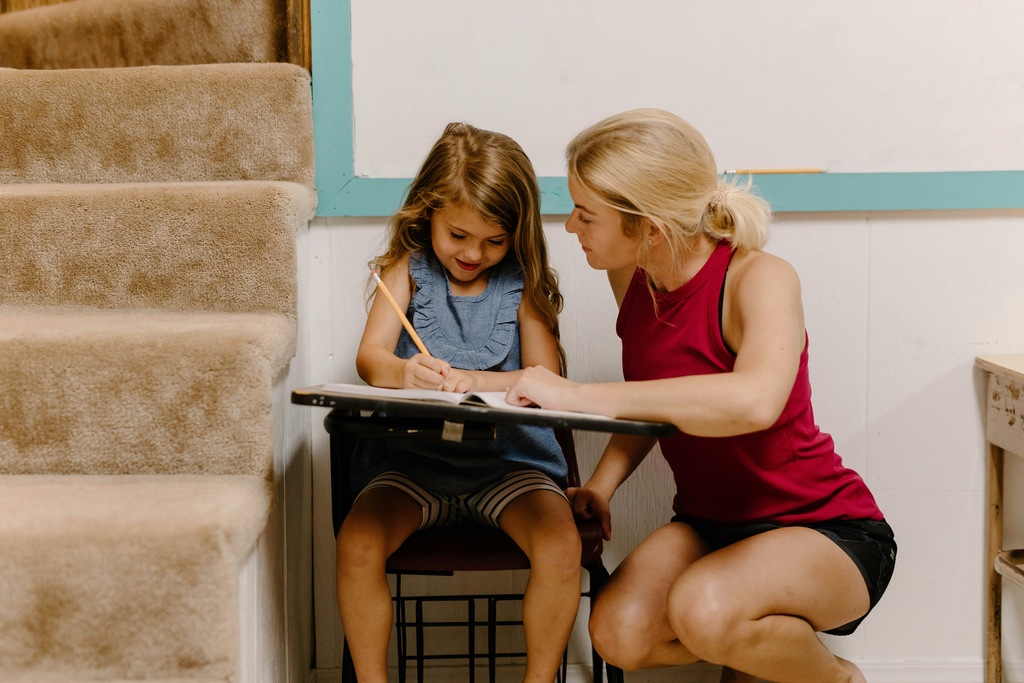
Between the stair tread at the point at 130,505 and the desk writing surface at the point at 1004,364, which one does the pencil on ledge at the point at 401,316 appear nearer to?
the stair tread at the point at 130,505

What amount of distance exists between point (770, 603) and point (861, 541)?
184 millimetres

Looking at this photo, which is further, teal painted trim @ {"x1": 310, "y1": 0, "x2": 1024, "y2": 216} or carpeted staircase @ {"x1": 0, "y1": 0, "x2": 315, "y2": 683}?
teal painted trim @ {"x1": 310, "y1": 0, "x2": 1024, "y2": 216}

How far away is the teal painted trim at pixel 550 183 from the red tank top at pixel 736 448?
37cm

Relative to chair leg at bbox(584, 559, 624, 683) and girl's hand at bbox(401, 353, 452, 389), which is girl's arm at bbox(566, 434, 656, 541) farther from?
girl's hand at bbox(401, 353, 452, 389)

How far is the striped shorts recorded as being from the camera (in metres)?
1.32

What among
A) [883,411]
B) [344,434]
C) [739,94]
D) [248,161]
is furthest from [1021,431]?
[248,161]

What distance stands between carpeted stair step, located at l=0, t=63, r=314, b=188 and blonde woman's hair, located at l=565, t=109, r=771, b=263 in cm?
58

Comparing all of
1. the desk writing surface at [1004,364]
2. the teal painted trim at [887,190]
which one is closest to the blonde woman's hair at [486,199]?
the teal painted trim at [887,190]

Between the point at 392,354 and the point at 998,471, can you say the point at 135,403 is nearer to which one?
the point at 392,354

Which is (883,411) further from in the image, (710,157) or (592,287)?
(710,157)

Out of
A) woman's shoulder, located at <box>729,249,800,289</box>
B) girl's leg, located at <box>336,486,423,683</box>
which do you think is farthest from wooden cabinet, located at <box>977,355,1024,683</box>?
girl's leg, located at <box>336,486,423,683</box>

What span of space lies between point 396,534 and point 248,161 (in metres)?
0.72

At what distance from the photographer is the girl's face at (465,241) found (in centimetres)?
138

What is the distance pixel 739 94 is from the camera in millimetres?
1577
